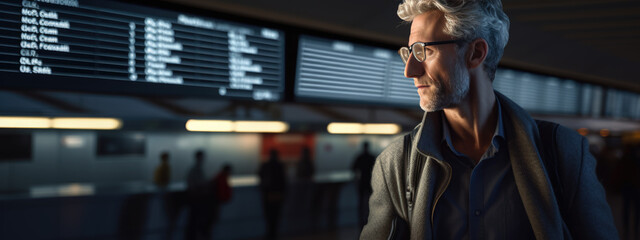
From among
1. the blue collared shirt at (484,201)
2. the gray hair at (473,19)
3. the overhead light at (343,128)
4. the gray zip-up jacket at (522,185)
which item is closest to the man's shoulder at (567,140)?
the gray zip-up jacket at (522,185)

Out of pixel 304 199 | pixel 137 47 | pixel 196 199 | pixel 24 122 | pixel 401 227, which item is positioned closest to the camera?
pixel 401 227

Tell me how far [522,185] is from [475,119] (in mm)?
238

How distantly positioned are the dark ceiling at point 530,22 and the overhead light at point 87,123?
879 mm

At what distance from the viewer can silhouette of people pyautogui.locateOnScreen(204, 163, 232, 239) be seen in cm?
631

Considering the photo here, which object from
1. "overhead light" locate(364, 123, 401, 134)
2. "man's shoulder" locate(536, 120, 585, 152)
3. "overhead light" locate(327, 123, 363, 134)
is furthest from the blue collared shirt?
"overhead light" locate(364, 123, 401, 134)

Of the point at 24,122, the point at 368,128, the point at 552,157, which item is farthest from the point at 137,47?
the point at 368,128

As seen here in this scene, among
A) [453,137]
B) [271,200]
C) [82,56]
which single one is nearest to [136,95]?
[82,56]

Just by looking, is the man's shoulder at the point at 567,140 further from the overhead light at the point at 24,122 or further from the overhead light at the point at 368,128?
the overhead light at the point at 368,128

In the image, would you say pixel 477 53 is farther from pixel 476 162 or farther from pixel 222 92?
pixel 222 92

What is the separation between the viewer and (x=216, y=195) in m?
6.42

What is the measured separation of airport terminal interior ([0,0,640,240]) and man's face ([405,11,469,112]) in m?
1.01

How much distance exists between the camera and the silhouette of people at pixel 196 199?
20.5ft

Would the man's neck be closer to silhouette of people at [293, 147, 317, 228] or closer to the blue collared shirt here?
the blue collared shirt

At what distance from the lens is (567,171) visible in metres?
1.13
